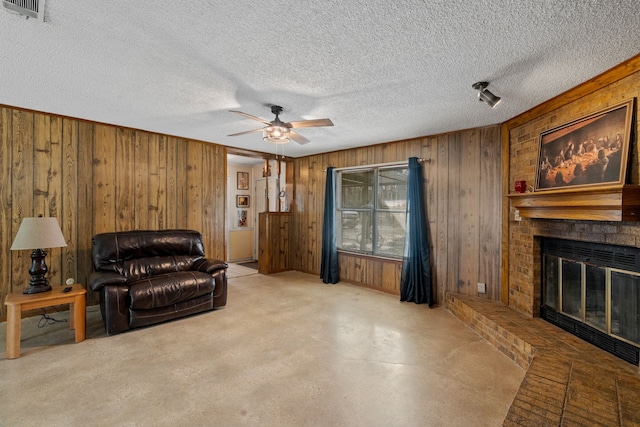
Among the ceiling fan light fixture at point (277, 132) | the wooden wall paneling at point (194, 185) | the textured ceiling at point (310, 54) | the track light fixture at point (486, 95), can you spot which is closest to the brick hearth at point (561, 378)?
the track light fixture at point (486, 95)

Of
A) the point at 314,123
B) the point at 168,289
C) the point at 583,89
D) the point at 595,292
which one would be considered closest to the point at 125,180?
the point at 168,289

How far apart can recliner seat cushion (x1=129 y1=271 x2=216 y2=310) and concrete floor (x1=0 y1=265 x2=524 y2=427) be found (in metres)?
0.30

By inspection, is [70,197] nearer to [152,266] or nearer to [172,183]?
[172,183]

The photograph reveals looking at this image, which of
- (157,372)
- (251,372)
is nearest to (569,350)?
(251,372)

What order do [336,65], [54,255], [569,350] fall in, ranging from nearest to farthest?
[336,65] → [569,350] → [54,255]

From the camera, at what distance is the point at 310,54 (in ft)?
6.68

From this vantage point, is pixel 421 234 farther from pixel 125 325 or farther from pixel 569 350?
pixel 125 325

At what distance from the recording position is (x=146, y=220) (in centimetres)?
425

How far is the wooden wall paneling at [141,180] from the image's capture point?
13.6ft

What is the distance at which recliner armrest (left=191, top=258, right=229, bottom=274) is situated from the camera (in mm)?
3715

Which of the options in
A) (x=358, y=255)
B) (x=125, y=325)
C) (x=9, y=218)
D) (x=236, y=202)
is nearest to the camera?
(x=125, y=325)

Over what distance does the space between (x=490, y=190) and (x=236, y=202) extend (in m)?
5.66

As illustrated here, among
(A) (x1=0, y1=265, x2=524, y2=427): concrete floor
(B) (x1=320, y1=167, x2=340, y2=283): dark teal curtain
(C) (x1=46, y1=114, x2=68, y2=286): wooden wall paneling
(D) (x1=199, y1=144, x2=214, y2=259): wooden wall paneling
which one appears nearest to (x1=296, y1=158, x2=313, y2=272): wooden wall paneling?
(B) (x1=320, y1=167, x2=340, y2=283): dark teal curtain

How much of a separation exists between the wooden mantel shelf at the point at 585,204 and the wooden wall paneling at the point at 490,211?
0.55 m
